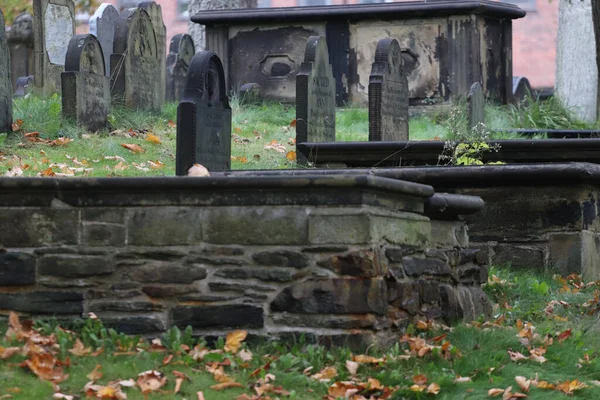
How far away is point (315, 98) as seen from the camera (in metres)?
14.2

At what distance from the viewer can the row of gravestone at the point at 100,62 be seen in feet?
47.8

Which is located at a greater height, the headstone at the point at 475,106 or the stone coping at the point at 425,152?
the headstone at the point at 475,106

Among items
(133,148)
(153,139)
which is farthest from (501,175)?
(153,139)

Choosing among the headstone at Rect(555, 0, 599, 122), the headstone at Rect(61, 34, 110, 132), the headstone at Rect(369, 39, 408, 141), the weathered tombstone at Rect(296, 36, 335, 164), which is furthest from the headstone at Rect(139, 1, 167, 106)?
the headstone at Rect(555, 0, 599, 122)

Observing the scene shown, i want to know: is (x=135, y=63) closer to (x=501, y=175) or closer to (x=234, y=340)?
(x=501, y=175)

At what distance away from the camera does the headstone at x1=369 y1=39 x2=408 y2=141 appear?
1423cm

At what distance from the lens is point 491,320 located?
826 cm

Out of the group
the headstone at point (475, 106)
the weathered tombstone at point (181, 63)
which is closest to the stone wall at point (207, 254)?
the headstone at point (475, 106)

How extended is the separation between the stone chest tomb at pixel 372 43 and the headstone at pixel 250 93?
512 millimetres

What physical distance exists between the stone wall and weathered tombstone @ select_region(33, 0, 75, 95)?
11.8m

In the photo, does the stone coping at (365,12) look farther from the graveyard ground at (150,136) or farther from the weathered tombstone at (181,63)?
the graveyard ground at (150,136)

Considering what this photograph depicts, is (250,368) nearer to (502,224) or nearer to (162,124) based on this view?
(502,224)

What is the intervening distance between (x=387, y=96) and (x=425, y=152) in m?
2.69

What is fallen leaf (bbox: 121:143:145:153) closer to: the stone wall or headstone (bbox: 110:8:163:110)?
→ headstone (bbox: 110:8:163:110)
